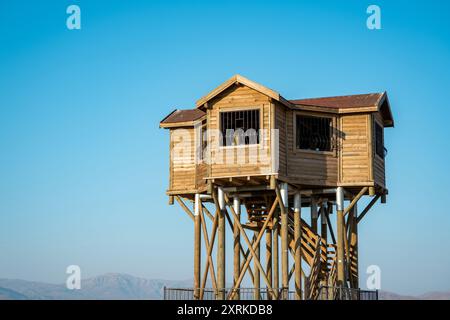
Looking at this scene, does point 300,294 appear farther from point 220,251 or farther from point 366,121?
point 366,121

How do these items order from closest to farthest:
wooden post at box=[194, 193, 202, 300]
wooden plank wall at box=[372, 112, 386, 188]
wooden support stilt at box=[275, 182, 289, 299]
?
1. wooden support stilt at box=[275, 182, 289, 299]
2. wooden plank wall at box=[372, 112, 386, 188]
3. wooden post at box=[194, 193, 202, 300]

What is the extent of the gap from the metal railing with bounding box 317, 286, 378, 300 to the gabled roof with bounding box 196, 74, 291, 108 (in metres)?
8.25

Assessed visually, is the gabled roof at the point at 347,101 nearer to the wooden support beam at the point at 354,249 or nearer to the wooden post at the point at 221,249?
the wooden support beam at the point at 354,249

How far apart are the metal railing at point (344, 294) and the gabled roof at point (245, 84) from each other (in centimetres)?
825

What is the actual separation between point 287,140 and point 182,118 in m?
6.72

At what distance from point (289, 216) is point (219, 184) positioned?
4.58m

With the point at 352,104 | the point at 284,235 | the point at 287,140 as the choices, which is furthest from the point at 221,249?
the point at 352,104

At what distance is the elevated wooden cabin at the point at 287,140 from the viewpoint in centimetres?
4009

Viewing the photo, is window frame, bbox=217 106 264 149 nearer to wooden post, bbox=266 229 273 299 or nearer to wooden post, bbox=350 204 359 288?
wooden post, bbox=350 204 359 288

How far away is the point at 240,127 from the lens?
40.8m

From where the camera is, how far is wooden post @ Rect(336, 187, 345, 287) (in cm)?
4078

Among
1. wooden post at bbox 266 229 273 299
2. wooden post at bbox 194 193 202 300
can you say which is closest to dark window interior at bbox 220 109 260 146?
wooden post at bbox 194 193 202 300

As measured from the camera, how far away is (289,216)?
4431 centimetres
